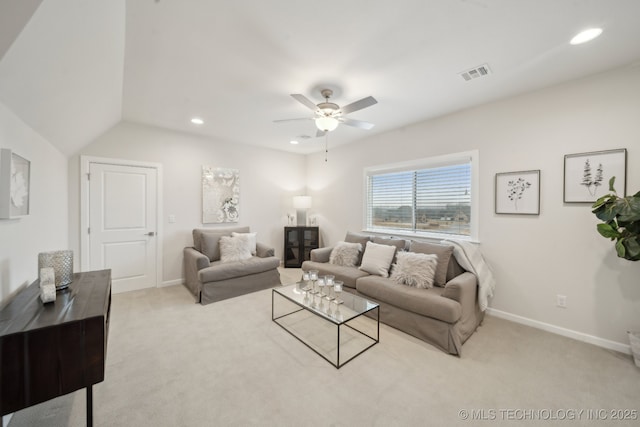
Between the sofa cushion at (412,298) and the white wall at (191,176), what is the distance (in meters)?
2.87

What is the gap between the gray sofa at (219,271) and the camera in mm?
3377

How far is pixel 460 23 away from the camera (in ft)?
5.65

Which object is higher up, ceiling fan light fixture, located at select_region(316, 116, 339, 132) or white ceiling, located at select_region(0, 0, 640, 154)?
white ceiling, located at select_region(0, 0, 640, 154)

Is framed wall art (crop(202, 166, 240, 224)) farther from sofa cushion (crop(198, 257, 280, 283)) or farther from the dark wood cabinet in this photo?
the dark wood cabinet

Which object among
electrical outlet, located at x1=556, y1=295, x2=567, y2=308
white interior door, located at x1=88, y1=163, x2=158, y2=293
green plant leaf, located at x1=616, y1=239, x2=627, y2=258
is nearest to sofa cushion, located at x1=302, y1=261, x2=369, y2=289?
electrical outlet, located at x1=556, y1=295, x2=567, y2=308

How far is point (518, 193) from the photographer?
2812 millimetres

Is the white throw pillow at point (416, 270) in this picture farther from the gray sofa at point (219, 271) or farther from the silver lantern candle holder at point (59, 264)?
the silver lantern candle holder at point (59, 264)

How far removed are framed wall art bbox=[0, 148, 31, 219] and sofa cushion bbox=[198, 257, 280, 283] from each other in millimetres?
1827

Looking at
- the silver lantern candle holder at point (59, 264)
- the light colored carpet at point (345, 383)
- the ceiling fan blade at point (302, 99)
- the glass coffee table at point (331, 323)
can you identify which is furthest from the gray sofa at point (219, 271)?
the ceiling fan blade at point (302, 99)

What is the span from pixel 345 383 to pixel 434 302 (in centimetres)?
110

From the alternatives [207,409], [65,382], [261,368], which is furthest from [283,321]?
[65,382]

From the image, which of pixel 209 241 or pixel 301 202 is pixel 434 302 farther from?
pixel 301 202

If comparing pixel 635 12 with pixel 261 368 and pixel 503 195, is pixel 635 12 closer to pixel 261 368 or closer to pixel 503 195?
pixel 503 195

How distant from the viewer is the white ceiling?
154 cm
